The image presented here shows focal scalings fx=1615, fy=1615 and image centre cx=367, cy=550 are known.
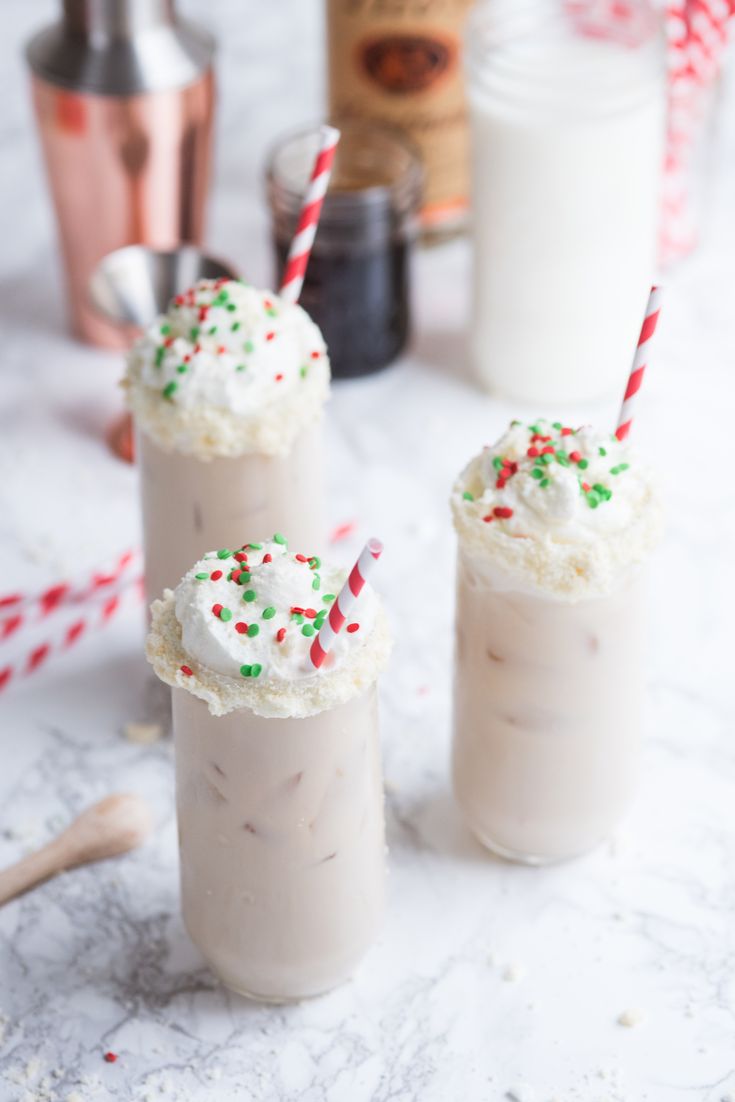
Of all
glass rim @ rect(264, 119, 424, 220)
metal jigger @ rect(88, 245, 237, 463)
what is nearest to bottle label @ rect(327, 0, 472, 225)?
glass rim @ rect(264, 119, 424, 220)

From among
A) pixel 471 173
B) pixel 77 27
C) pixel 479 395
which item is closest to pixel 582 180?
pixel 471 173

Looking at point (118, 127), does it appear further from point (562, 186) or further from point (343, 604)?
point (343, 604)

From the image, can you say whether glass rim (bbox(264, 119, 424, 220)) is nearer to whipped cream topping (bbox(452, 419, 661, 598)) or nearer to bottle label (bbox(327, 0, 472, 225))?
bottle label (bbox(327, 0, 472, 225))

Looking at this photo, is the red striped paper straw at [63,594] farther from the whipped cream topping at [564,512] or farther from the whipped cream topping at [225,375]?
the whipped cream topping at [564,512]

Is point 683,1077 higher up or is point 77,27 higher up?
point 77,27

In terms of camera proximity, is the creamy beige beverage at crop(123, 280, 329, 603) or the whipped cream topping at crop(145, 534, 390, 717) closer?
the whipped cream topping at crop(145, 534, 390, 717)

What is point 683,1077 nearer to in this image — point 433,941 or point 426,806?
point 433,941
